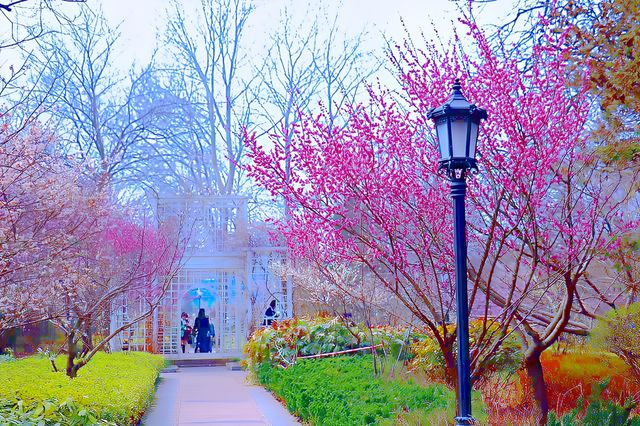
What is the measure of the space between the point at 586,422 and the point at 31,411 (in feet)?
13.5

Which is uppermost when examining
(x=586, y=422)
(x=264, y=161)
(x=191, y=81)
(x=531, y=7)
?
(x=191, y=81)

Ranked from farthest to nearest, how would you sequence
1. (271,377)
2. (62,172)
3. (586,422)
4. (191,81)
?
1. (191,81)
2. (271,377)
3. (62,172)
4. (586,422)

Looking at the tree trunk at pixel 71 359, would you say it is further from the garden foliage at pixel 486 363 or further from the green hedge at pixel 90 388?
the garden foliage at pixel 486 363

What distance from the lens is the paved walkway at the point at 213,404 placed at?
10594 mm

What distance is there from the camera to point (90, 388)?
8266 mm

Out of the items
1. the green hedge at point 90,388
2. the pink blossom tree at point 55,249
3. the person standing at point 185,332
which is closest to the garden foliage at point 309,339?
the pink blossom tree at point 55,249

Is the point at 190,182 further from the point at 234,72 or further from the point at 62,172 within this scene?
the point at 62,172

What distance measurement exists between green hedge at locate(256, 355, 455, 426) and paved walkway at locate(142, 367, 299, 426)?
321 mm

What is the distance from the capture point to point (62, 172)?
42.2 ft

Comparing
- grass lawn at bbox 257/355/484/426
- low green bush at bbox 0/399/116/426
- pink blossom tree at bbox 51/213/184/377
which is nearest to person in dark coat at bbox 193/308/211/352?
pink blossom tree at bbox 51/213/184/377

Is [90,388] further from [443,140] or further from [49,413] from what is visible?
[443,140]

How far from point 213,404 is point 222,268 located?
9.15 meters

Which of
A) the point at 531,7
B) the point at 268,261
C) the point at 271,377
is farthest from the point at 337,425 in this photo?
the point at 268,261

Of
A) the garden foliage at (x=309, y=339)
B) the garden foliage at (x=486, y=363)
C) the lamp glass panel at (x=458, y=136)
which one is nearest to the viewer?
the lamp glass panel at (x=458, y=136)
